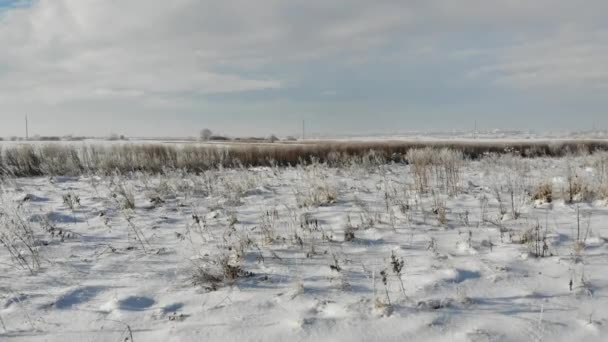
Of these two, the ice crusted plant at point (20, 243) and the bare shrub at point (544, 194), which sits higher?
the bare shrub at point (544, 194)

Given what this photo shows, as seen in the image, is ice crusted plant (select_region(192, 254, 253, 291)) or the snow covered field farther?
ice crusted plant (select_region(192, 254, 253, 291))

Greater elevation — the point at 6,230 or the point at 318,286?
the point at 6,230

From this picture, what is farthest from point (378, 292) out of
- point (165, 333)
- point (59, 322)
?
point (59, 322)

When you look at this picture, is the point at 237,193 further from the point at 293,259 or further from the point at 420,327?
the point at 420,327

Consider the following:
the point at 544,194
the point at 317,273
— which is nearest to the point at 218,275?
the point at 317,273

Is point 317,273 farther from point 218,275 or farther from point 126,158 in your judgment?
point 126,158

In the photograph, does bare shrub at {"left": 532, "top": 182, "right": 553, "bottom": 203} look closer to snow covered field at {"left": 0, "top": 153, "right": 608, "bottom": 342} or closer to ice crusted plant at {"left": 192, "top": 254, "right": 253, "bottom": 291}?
snow covered field at {"left": 0, "top": 153, "right": 608, "bottom": 342}

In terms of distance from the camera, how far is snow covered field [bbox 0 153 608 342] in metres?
2.34

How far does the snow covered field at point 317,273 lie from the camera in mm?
2338

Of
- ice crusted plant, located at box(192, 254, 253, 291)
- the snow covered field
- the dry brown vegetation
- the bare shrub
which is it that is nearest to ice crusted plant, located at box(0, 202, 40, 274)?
the snow covered field

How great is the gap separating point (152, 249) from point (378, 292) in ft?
7.97

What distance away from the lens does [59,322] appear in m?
2.49

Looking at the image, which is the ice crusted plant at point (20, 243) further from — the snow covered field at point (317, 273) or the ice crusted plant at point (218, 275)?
the ice crusted plant at point (218, 275)

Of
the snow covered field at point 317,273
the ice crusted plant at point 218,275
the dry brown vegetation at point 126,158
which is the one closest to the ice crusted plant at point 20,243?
the snow covered field at point 317,273
